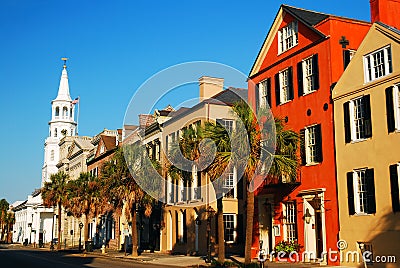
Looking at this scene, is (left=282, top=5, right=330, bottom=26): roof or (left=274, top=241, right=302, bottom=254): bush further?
(left=282, top=5, right=330, bottom=26): roof

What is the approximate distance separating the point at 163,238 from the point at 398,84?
30.3m

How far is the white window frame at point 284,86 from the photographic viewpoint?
3022 centimetres

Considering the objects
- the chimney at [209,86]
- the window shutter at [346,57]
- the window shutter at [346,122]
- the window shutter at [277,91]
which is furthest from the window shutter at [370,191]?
the chimney at [209,86]

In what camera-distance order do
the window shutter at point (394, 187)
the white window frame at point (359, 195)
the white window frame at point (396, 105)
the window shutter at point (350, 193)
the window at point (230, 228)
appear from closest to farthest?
1. the window shutter at point (394, 187)
2. the white window frame at point (396, 105)
3. the white window frame at point (359, 195)
4. the window shutter at point (350, 193)
5. the window at point (230, 228)

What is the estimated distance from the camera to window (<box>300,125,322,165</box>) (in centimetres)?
2703

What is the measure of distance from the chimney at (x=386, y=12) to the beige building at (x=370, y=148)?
4180mm

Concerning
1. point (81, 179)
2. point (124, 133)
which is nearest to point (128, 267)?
point (81, 179)

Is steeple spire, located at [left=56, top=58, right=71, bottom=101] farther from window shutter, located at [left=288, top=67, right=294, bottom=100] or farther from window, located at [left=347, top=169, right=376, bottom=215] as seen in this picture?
window, located at [left=347, top=169, right=376, bottom=215]

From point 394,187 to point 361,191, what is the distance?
238 centimetres

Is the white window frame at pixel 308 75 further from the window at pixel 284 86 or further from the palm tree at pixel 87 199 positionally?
the palm tree at pixel 87 199

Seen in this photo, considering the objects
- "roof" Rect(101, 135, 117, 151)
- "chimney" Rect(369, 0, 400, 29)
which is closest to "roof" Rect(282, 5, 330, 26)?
"chimney" Rect(369, 0, 400, 29)

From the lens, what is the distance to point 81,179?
5738 cm

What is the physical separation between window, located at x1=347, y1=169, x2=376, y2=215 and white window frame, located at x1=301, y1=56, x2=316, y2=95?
223 inches

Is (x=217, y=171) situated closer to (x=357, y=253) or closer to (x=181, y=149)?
(x=181, y=149)
